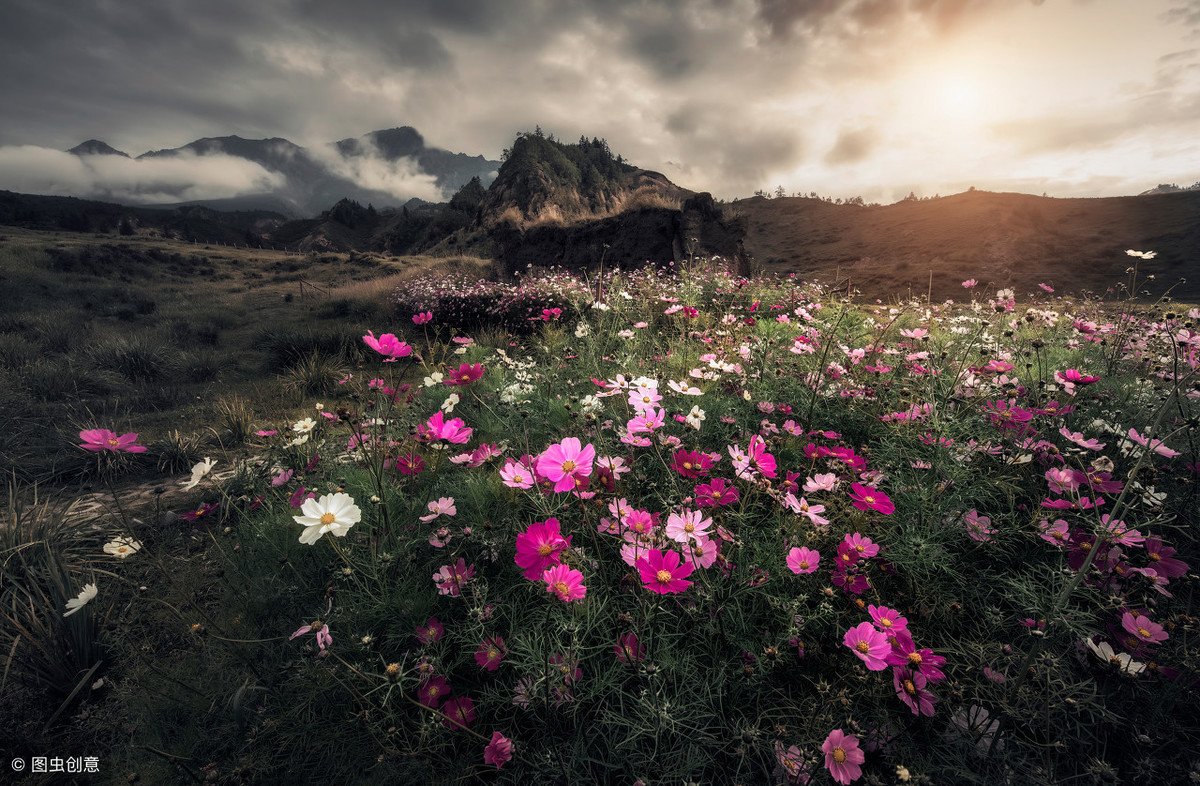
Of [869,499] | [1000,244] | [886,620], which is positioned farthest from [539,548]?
[1000,244]

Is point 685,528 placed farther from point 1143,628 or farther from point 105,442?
point 105,442

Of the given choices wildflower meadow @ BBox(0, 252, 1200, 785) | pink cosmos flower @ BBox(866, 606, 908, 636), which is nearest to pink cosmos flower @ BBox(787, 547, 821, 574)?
wildflower meadow @ BBox(0, 252, 1200, 785)

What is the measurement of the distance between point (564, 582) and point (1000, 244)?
3254 centimetres

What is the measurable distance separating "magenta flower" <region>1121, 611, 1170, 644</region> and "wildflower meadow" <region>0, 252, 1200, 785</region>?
0.01 meters

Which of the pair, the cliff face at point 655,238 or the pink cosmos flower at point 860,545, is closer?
the pink cosmos flower at point 860,545

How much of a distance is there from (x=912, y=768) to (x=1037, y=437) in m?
1.60

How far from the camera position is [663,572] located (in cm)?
104

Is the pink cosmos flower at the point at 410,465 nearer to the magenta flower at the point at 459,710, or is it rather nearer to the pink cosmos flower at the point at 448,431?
the pink cosmos flower at the point at 448,431

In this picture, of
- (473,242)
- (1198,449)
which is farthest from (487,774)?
(473,242)

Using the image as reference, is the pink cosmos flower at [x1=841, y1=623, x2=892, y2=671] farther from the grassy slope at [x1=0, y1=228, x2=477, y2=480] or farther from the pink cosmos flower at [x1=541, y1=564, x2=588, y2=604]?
the grassy slope at [x1=0, y1=228, x2=477, y2=480]

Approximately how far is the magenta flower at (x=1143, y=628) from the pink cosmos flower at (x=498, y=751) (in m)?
1.66

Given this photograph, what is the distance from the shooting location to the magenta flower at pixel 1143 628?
3.68 feet

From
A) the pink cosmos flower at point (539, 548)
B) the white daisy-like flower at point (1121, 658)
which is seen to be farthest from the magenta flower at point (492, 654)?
the white daisy-like flower at point (1121, 658)

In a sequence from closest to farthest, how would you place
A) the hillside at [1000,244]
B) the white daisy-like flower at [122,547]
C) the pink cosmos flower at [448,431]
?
the white daisy-like flower at [122,547] < the pink cosmos flower at [448,431] < the hillside at [1000,244]
